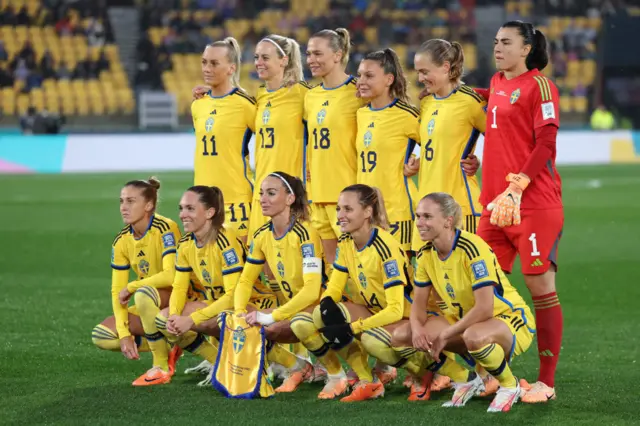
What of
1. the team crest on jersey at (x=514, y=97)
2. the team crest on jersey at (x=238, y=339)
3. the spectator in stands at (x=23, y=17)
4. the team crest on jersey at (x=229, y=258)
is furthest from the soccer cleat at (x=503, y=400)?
the spectator in stands at (x=23, y=17)

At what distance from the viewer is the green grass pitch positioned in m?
5.36

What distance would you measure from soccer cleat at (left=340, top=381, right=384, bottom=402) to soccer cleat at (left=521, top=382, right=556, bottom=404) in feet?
2.62

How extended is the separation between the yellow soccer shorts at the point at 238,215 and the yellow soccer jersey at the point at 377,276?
1260mm

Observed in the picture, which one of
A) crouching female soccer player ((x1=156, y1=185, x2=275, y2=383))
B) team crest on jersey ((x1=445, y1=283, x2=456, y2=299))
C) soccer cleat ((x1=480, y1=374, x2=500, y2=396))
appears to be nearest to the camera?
team crest on jersey ((x1=445, y1=283, x2=456, y2=299))

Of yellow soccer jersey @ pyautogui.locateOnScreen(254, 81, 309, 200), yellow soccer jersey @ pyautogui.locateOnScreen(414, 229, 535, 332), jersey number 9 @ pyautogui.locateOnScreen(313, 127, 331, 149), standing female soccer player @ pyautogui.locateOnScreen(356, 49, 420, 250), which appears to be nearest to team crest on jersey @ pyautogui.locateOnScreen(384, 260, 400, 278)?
yellow soccer jersey @ pyautogui.locateOnScreen(414, 229, 535, 332)

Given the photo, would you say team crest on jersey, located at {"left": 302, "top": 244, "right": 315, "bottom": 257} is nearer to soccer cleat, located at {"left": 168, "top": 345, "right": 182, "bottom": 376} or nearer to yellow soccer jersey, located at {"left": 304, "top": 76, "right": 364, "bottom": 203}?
yellow soccer jersey, located at {"left": 304, "top": 76, "right": 364, "bottom": 203}

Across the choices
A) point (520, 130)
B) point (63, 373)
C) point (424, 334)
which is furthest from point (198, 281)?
point (520, 130)

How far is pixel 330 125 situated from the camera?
664cm

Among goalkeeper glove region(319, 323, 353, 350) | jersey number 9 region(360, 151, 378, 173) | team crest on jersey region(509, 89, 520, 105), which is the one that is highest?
team crest on jersey region(509, 89, 520, 105)

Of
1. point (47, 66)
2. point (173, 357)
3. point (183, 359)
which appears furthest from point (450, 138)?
point (47, 66)

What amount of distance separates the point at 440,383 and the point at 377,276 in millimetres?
773

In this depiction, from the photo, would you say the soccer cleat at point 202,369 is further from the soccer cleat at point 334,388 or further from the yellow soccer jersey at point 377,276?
the yellow soccer jersey at point 377,276

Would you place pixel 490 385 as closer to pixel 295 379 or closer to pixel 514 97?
pixel 295 379

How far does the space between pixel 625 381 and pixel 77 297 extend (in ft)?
16.7
